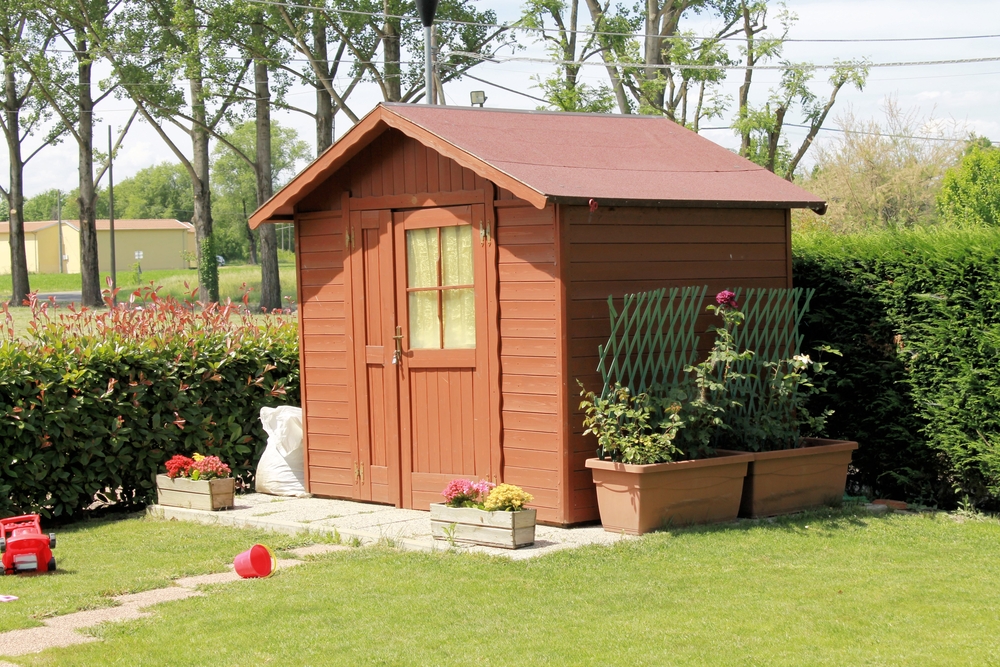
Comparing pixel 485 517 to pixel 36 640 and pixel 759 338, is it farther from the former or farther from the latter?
pixel 36 640

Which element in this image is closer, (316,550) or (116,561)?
(116,561)

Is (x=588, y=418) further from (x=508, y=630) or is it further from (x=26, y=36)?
Result: (x=26, y=36)

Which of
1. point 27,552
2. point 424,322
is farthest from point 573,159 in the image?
point 27,552

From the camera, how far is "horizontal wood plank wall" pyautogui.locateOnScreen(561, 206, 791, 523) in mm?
7641

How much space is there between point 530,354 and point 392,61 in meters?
23.4

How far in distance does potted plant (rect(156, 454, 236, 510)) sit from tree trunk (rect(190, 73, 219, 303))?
22003 millimetres

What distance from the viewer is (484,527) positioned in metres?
7.03

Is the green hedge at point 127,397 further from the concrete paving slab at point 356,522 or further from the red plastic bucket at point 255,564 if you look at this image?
the red plastic bucket at point 255,564

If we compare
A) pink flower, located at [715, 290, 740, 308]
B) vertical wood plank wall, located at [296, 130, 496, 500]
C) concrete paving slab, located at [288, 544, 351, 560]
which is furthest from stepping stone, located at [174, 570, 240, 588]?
pink flower, located at [715, 290, 740, 308]

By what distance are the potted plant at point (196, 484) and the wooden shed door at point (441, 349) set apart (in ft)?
4.79

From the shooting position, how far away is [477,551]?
272 inches

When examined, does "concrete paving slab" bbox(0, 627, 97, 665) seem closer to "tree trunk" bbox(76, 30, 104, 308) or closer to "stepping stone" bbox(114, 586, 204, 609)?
"stepping stone" bbox(114, 586, 204, 609)

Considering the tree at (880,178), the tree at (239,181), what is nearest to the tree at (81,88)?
the tree at (880,178)

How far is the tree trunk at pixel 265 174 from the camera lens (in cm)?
3148
